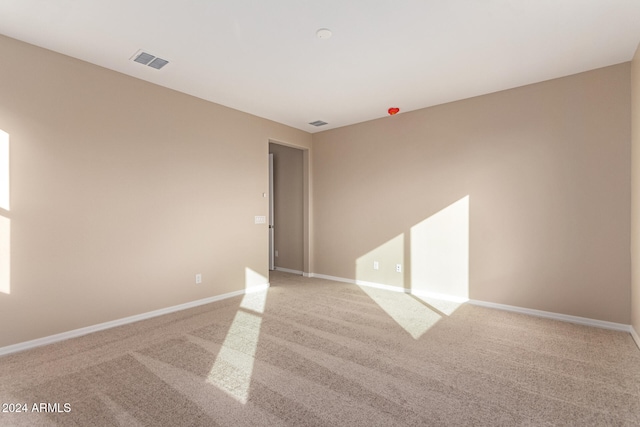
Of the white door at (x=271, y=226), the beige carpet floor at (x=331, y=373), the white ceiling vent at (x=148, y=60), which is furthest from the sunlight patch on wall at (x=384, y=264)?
the white ceiling vent at (x=148, y=60)

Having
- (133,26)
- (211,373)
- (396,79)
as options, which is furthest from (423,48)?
(211,373)

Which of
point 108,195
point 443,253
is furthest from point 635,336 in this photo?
point 108,195

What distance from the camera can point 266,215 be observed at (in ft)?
16.7

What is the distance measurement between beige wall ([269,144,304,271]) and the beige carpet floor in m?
2.68

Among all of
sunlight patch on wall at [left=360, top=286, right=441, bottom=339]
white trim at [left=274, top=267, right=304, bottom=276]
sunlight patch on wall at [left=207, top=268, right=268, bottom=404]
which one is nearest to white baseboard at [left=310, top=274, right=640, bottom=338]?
sunlight patch on wall at [left=360, top=286, right=441, bottom=339]

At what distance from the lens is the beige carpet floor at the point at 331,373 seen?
1.88 m

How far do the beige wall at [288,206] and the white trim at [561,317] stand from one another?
3296mm

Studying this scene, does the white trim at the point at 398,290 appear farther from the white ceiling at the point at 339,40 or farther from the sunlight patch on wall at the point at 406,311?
the white ceiling at the point at 339,40

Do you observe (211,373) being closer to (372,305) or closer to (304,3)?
(372,305)

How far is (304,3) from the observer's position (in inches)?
90.5

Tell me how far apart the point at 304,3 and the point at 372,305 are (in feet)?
11.0

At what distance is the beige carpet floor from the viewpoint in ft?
6.16

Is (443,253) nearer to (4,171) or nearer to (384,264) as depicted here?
(384,264)

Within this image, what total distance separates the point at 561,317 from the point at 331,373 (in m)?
2.88
